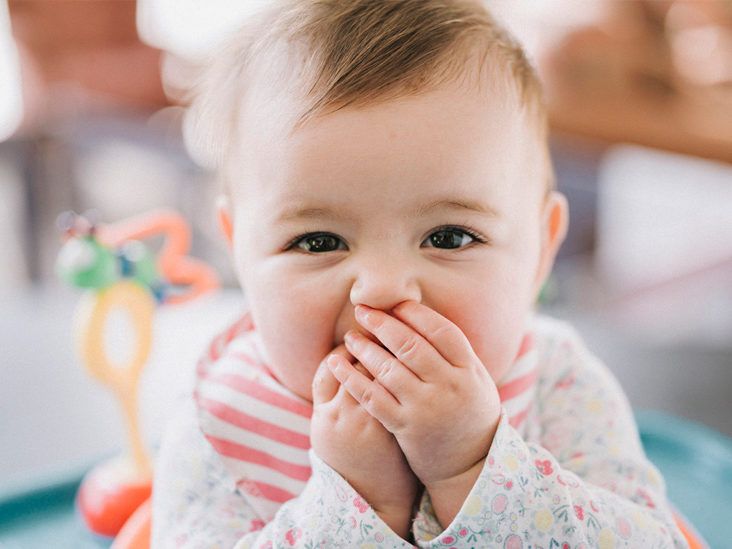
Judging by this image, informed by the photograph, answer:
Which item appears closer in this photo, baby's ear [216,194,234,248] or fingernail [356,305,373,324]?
fingernail [356,305,373,324]

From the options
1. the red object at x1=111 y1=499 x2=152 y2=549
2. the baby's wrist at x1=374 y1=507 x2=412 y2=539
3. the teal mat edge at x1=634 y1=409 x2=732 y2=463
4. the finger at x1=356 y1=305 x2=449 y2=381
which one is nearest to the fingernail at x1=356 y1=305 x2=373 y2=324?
the finger at x1=356 y1=305 x2=449 y2=381

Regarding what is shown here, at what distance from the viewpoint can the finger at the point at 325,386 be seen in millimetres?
450

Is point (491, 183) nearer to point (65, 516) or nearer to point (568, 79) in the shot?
point (65, 516)

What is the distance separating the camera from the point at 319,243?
18.4 inches

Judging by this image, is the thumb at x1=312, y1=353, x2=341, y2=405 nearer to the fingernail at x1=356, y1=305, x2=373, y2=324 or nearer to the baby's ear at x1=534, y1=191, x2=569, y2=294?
the fingernail at x1=356, y1=305, x2=373, y2=324

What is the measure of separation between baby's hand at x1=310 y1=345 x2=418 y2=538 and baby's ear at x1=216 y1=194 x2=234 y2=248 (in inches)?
6.8

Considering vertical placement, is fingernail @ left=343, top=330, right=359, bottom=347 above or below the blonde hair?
below

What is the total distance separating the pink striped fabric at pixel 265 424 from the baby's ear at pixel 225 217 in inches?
3.8

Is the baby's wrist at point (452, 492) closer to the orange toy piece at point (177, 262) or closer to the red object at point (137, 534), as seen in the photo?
the red object at point (137, 534)

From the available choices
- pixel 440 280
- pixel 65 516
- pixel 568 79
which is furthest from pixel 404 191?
pixel 568 79

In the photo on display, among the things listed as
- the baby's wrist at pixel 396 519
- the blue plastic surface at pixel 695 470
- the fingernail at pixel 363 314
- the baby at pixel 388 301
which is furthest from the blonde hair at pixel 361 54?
the blue plastic surface at pixel 695 470

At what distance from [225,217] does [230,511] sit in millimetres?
207

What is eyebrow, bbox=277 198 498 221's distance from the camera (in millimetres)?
441

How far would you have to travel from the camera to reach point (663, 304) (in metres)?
2.21
